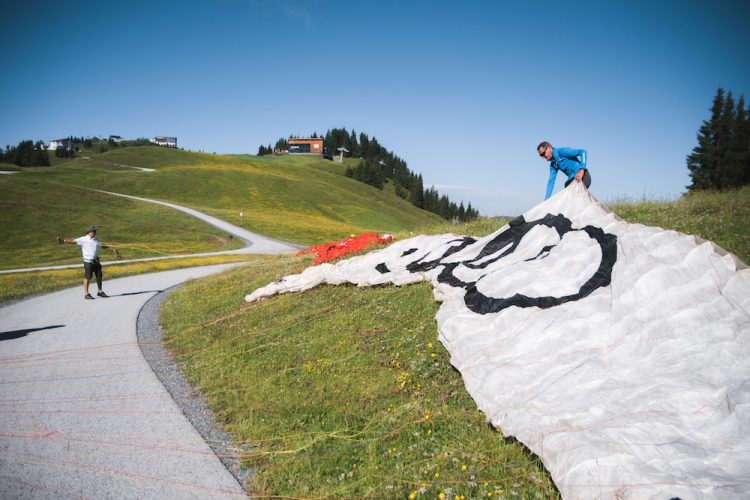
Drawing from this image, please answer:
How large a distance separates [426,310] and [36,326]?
11763 mm

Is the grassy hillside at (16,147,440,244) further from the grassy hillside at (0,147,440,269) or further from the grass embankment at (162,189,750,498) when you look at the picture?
the grass embankment at (162,189,750,498)

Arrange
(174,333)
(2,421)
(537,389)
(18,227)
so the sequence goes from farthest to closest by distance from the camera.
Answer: (18,227) → (174,333) → (2,421) → (537,389)

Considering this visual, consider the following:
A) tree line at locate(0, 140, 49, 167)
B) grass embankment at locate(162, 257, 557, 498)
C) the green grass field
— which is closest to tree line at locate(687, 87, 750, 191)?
the green grass field

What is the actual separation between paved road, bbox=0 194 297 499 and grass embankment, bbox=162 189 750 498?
2.55 feet

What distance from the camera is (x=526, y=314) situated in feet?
21.2

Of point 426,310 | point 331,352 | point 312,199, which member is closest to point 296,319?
point 331,352

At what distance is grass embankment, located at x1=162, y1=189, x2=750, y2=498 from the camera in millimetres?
4730

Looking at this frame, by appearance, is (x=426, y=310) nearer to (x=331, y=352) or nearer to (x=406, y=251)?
(x=331, y=352)

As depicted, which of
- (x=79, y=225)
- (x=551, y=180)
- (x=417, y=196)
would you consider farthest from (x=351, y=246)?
(x=417, y=196)

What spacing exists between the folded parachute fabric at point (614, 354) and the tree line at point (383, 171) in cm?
9173

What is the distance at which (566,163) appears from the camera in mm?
10125

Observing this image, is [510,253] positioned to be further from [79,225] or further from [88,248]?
[79,225]

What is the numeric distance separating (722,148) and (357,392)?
61425 millimetres

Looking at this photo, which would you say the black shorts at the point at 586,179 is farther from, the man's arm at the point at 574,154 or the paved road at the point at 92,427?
the paved road at the point at 92,427
